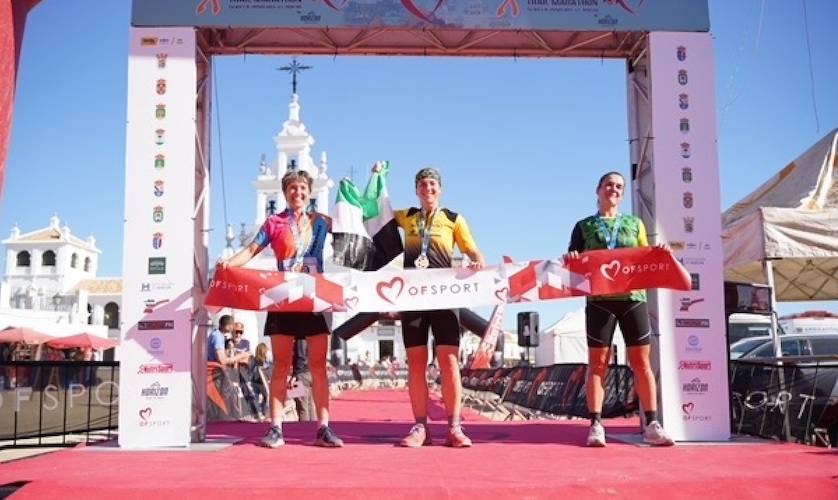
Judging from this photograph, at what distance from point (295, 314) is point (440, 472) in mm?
1956

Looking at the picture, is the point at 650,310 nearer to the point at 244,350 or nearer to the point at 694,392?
the point at 694,392

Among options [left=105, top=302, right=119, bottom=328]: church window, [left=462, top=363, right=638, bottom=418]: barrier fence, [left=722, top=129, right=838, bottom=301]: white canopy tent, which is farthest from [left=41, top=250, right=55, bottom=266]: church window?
[left=722, top=129, right=838, bottom=301]: white canopy tent

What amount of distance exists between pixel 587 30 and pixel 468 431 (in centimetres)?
356

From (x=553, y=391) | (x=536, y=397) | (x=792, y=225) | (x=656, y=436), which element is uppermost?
(x=792, y=225)

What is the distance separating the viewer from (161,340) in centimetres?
544

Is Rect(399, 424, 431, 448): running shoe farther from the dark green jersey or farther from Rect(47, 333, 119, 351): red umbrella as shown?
Rect(47, 333, 119, 351): red umbrella

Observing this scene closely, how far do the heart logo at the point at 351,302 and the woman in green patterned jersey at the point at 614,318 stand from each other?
5.35 feet

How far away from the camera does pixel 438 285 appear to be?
16.9 feet

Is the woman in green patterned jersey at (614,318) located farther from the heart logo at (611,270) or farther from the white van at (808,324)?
the white van at (808,324)

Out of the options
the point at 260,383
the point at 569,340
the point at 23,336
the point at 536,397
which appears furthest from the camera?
the point at 569,340

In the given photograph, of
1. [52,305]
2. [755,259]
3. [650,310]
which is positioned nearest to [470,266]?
[650,310]

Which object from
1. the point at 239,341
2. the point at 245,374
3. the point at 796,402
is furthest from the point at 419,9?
the point at 239,341

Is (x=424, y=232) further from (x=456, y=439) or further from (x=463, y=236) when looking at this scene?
(x=456, y=439)

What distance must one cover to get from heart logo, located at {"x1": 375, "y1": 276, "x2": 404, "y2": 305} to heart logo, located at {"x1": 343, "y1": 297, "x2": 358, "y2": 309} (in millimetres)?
185
